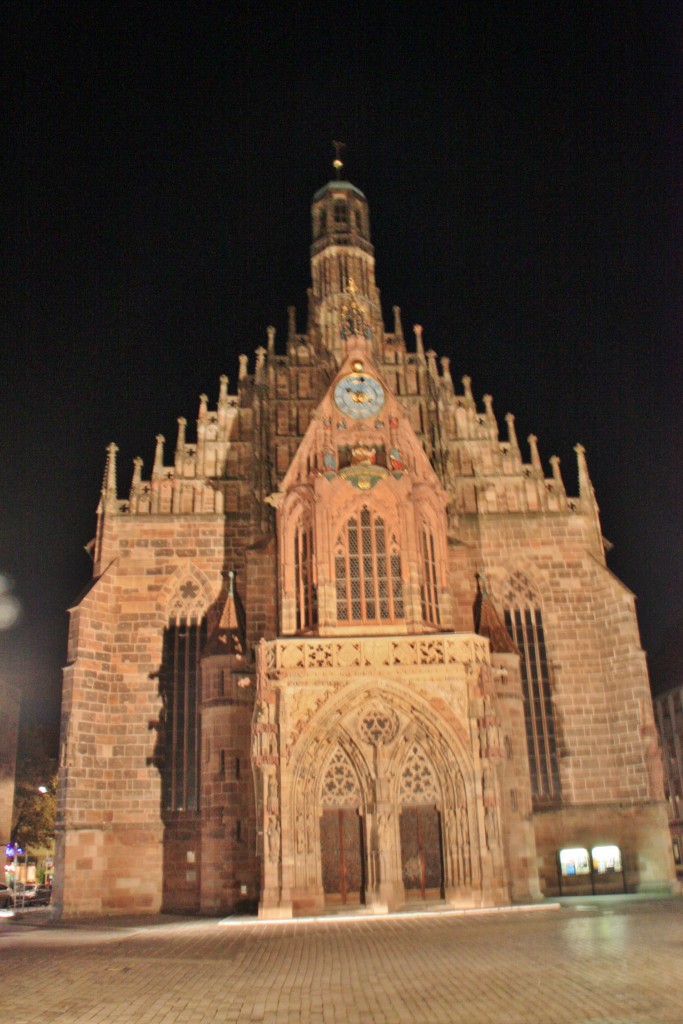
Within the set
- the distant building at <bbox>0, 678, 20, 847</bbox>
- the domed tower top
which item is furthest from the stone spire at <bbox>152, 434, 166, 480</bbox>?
the distant building at <bbox>0, 678, 20, 847</bbox>

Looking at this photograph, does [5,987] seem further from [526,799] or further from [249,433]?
[249,433]

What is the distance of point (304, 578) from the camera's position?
1318 inches

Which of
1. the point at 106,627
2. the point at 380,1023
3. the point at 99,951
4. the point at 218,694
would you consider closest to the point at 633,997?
the point at 380,1023

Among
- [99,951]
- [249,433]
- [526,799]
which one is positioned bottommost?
[99,951]

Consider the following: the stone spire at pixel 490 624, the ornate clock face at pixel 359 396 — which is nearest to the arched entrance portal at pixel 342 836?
the stone spire at pixel 490 624

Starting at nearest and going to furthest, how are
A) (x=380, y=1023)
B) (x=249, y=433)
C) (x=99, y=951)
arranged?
(x=380, y=1023) → (x=99, y=951) → (x=249, y=433)

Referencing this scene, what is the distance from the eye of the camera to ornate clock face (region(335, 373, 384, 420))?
36438mm

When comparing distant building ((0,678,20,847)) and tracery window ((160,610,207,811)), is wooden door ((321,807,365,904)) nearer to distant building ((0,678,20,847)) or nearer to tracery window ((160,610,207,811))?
tracery window ((160,610,207,811))

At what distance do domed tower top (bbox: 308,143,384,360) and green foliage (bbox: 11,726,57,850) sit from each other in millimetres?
37929

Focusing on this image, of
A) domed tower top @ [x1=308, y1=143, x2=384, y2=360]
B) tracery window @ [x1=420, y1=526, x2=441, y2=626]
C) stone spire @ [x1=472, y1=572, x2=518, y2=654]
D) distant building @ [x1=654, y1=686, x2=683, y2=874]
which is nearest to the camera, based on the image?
tracery window @ [x1=420, y1=526, x2=441, y2=626]

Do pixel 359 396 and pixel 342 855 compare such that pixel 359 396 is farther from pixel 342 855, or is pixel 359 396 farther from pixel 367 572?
pixel 342 855

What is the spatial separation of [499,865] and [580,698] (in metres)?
10.7

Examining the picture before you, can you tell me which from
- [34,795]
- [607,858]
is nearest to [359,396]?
[607,858]

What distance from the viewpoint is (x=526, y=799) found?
32.6 m
